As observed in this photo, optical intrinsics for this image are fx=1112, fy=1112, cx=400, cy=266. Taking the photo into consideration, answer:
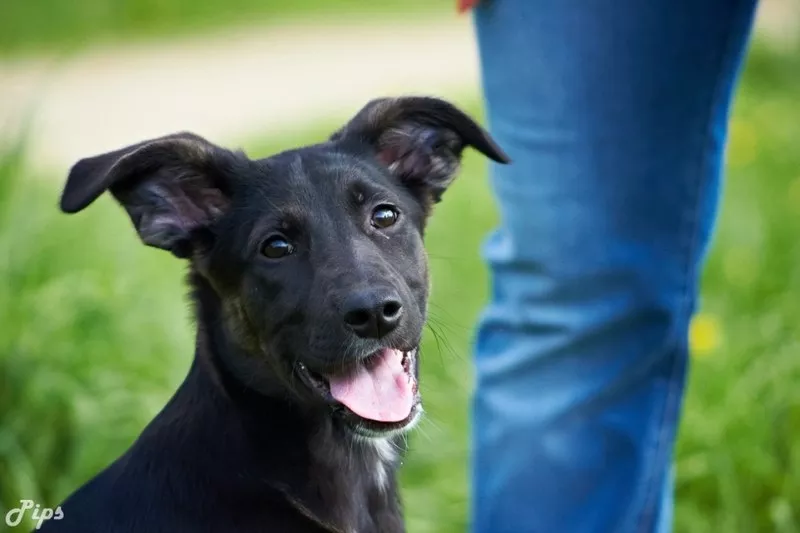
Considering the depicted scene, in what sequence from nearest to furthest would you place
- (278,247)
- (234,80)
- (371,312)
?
(371,312), (278,247), (234,80)

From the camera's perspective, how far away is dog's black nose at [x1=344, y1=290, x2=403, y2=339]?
2422 mm

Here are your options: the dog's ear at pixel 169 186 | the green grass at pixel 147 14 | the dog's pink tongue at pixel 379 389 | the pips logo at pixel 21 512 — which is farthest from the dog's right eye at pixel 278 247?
the green grass at pixel 147 14

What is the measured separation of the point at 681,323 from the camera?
9.54 ft

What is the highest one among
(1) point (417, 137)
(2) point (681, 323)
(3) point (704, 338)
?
(1) point (417, 137)

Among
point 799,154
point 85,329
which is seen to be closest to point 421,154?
point 85,329

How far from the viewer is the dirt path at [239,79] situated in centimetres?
859

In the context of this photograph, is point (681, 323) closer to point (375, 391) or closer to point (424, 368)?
point (375, 391)

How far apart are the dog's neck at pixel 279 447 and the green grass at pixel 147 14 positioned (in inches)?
339

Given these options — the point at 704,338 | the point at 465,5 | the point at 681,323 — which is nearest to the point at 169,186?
the point at 465,5

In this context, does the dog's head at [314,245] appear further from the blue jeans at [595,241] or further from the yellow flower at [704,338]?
the yellow flower at [704,338]

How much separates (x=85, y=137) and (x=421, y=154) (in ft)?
19.4

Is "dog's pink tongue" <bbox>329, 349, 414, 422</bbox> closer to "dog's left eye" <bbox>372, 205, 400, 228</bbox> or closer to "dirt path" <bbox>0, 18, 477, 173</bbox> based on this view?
"dog's left eye" <bbox>372, 205, 400, 228</bbox>

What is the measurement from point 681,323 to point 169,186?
1356 millimetres

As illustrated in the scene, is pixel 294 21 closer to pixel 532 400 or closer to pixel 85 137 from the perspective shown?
pixel 85 137
